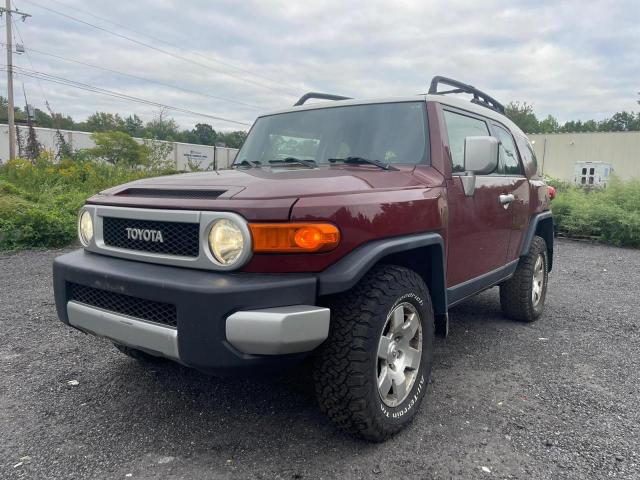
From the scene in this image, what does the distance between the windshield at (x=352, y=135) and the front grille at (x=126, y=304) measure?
4.88ft

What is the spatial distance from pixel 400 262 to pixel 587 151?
38569mm

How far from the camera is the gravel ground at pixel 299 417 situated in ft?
7.85

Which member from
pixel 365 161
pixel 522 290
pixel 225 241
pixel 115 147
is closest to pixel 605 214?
pixel 522 290

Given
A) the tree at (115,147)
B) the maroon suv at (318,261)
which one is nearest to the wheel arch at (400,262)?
the maroon suv at (318,261)

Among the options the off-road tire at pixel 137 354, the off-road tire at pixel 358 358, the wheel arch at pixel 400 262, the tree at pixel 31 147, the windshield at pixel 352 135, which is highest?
the tree at pixel 31 147

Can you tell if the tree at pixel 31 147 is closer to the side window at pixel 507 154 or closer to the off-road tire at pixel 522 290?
the side window at pixel 507 154

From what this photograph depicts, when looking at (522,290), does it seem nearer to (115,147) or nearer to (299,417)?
(299,417)

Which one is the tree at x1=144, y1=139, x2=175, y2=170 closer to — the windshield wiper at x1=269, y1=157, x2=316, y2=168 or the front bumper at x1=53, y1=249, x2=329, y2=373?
the windshield wiper at x1=269, y1=157, x2=316, y2=168

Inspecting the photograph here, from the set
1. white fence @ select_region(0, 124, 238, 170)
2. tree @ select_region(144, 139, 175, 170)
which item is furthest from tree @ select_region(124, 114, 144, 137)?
tree @ select_region(144, 139, 175, 170)

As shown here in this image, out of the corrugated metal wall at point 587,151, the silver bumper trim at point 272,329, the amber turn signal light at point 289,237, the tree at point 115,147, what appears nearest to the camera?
the silver bumper trim at point 272,329

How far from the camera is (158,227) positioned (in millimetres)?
2449

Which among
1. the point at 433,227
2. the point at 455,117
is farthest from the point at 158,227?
the point at 455,117

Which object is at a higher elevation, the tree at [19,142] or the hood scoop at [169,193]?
the tree at [19,142]

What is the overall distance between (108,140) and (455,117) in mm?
33388
